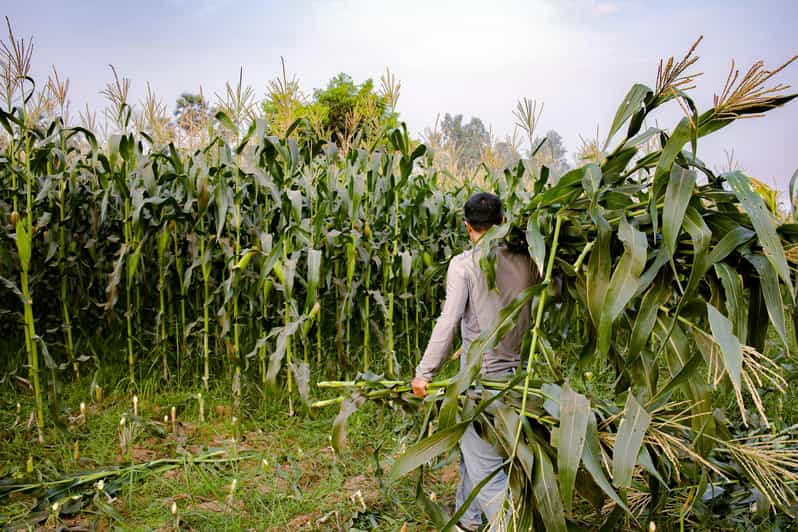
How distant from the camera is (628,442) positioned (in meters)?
1.65

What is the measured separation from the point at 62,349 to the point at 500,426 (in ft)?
13.9

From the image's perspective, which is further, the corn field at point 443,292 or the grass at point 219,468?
the grass at point 219,468

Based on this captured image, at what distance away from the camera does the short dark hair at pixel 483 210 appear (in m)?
2.62

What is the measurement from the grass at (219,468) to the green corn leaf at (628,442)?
1387mm

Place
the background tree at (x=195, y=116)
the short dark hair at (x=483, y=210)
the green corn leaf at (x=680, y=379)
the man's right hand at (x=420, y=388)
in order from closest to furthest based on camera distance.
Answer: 1. the green corn leaf at (x=680, y=379)
2. the man's right hand at (x=420, y=388)
3. the short dark hair at (x=483, y=210)
4. the background tree at (x=195, y=116)

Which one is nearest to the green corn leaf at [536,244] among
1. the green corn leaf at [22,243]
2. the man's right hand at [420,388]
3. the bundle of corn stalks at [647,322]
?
the bundle of corn stalks at [647,322]

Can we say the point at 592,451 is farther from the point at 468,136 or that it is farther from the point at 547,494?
the point at 468,136

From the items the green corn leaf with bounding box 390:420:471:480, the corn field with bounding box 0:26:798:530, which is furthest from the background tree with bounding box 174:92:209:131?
the green corn leaf with bounding box 390:420:471:480

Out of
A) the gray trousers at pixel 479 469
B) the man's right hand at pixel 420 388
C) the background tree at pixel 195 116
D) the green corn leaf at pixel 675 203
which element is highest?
the background tree at pixel 195 116

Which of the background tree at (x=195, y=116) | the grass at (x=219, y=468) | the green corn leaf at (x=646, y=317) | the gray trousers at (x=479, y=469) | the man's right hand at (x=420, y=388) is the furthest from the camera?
the background tree at (x=195, y=116)

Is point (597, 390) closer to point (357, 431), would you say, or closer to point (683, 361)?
point (357, 431)

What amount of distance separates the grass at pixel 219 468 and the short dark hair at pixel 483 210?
1341 millimetres

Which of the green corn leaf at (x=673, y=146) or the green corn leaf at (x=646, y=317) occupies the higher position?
the green corn leaf at (x=673, y=146)

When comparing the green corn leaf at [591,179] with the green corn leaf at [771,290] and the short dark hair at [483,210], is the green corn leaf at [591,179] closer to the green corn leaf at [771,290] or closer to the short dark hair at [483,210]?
the green corn leaf at [771,290]
